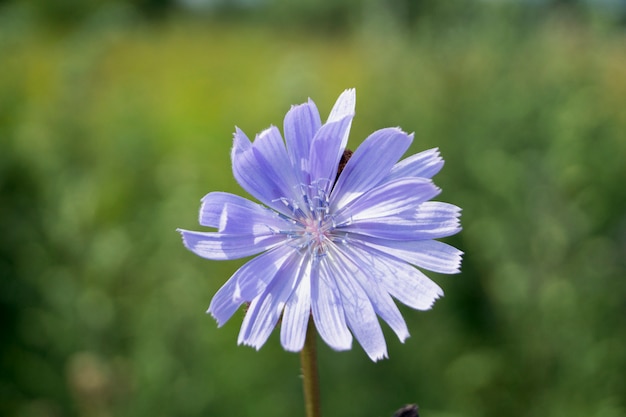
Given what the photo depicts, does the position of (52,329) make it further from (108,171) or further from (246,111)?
(246,111)

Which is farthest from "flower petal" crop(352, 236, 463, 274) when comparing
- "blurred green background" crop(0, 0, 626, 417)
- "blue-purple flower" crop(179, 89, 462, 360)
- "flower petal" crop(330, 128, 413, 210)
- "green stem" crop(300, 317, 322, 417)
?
"blurred green background" crop(0, 0, 626, 417)

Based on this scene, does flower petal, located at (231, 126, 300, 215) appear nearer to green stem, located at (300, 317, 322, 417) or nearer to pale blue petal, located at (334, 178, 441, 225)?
pale blue petal, located at (334, 178, 441, 225)

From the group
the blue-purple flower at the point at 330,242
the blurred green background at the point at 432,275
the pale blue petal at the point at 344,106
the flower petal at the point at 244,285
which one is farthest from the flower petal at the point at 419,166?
the blurred green background at the point at 432,275

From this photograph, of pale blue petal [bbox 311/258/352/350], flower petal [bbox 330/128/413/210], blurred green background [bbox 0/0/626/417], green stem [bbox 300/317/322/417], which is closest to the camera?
green stem [bbox 300/317/322/417]

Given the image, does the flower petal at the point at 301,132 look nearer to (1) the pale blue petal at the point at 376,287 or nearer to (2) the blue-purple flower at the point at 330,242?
(2) the blue-purple flower at the point at 330,242

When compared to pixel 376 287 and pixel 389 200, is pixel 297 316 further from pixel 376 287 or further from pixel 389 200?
pixel 389 200

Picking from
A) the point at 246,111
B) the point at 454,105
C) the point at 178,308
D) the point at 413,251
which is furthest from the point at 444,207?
the point at 246,111
